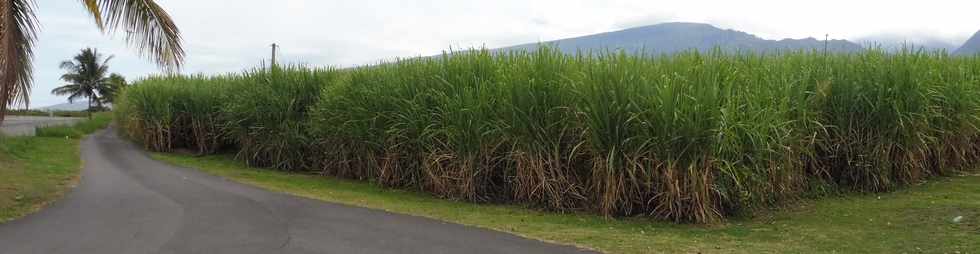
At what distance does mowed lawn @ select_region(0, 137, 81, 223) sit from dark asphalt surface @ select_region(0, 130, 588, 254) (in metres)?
0.34

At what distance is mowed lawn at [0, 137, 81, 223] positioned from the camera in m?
10.3

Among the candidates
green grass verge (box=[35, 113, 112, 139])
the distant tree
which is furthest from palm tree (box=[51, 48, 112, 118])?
green grass verge (box=[35, 113, 112, 139])

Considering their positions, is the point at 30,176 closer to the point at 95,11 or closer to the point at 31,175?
the point at 31,175

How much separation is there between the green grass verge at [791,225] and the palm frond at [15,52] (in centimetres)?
450

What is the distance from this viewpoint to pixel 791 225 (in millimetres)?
8906

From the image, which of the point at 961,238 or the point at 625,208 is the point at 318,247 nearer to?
the point at 625,208

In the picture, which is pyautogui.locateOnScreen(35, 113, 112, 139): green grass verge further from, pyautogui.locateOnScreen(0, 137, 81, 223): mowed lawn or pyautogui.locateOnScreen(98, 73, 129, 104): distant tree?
pyautogui.locateOnScreen(98, 73, 129, 104): distant tree

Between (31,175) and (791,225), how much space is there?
14.1 m

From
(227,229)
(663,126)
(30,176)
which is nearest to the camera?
(227,229)

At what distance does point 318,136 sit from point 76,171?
5491 mm

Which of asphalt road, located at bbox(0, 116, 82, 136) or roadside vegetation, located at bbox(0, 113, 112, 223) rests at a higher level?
roadside vegetation, located at bbox(0, 113, 112, 223)

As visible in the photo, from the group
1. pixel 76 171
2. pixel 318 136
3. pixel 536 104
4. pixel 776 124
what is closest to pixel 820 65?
pixel 776 124

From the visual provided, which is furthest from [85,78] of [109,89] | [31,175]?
[31,175]

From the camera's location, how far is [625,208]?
996 cm
